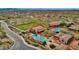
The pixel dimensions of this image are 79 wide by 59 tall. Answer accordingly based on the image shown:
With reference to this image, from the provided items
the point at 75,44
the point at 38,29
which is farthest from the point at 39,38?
the point at 75,44

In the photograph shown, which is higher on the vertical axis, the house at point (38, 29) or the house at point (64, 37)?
the house at point (38, 29)

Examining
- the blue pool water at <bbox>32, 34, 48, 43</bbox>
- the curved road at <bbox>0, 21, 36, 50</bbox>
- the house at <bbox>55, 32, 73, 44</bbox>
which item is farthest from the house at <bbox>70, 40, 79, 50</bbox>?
the curved road at <bbox>0, 21, 36, 50</bbox>

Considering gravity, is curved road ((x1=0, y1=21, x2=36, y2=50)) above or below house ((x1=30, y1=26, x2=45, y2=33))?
below

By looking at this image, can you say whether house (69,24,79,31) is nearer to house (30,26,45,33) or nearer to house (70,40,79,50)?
house (70,40,79,50)

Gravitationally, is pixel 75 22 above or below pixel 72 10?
below

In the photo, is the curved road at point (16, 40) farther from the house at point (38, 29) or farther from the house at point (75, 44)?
the house at point (75, 44)

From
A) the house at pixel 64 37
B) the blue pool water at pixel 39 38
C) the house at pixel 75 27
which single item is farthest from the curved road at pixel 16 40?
the house at pixel 75 27
